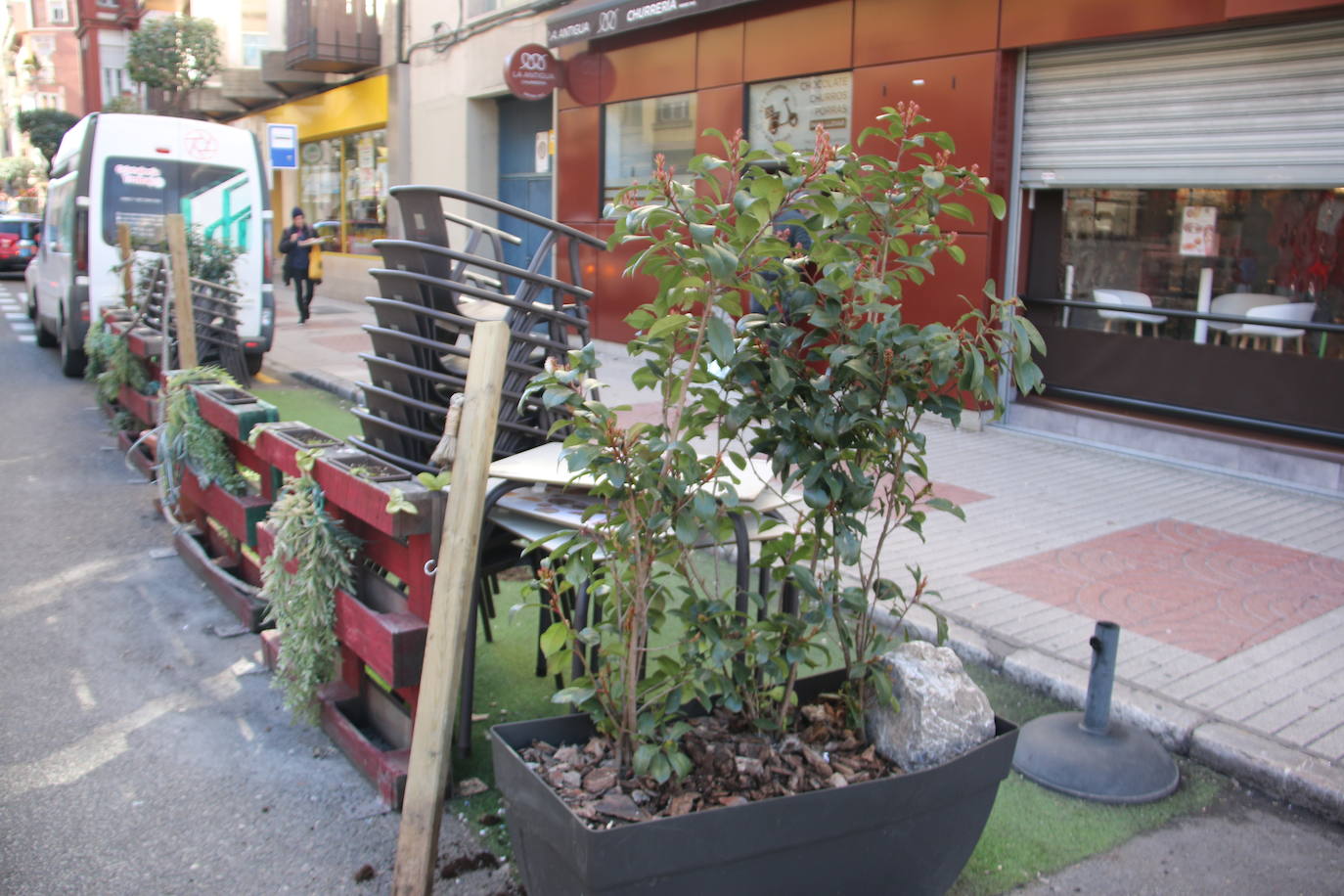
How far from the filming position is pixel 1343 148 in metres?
7.57

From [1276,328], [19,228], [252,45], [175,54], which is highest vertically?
[252,45]

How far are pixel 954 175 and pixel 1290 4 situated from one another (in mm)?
6104

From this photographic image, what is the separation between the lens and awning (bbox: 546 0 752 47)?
12.3 m

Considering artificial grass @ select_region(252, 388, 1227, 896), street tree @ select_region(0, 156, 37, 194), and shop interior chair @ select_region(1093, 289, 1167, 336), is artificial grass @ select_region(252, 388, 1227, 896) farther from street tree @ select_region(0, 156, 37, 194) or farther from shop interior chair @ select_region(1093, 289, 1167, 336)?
street tree @ select_region(0, 156, 37, 194)

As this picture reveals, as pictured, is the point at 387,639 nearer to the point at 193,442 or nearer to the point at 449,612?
the point at 449,612

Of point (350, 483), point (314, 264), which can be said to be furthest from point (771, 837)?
point (314, 264)

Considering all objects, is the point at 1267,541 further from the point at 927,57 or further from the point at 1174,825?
the point at 927,57

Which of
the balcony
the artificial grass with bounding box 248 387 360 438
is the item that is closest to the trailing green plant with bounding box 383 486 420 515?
the artificial grass with bounding box 248 387 360 438

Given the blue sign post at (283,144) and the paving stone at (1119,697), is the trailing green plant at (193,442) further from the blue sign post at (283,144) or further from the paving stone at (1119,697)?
the blue sign post at (283,144)

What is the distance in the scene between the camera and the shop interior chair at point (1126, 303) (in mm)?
9062

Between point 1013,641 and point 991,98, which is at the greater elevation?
point 991,98

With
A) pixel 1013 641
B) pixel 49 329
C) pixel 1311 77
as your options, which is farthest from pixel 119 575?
pixel 49 329

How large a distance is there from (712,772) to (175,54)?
30.6 meters

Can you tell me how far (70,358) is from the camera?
13078 mm
